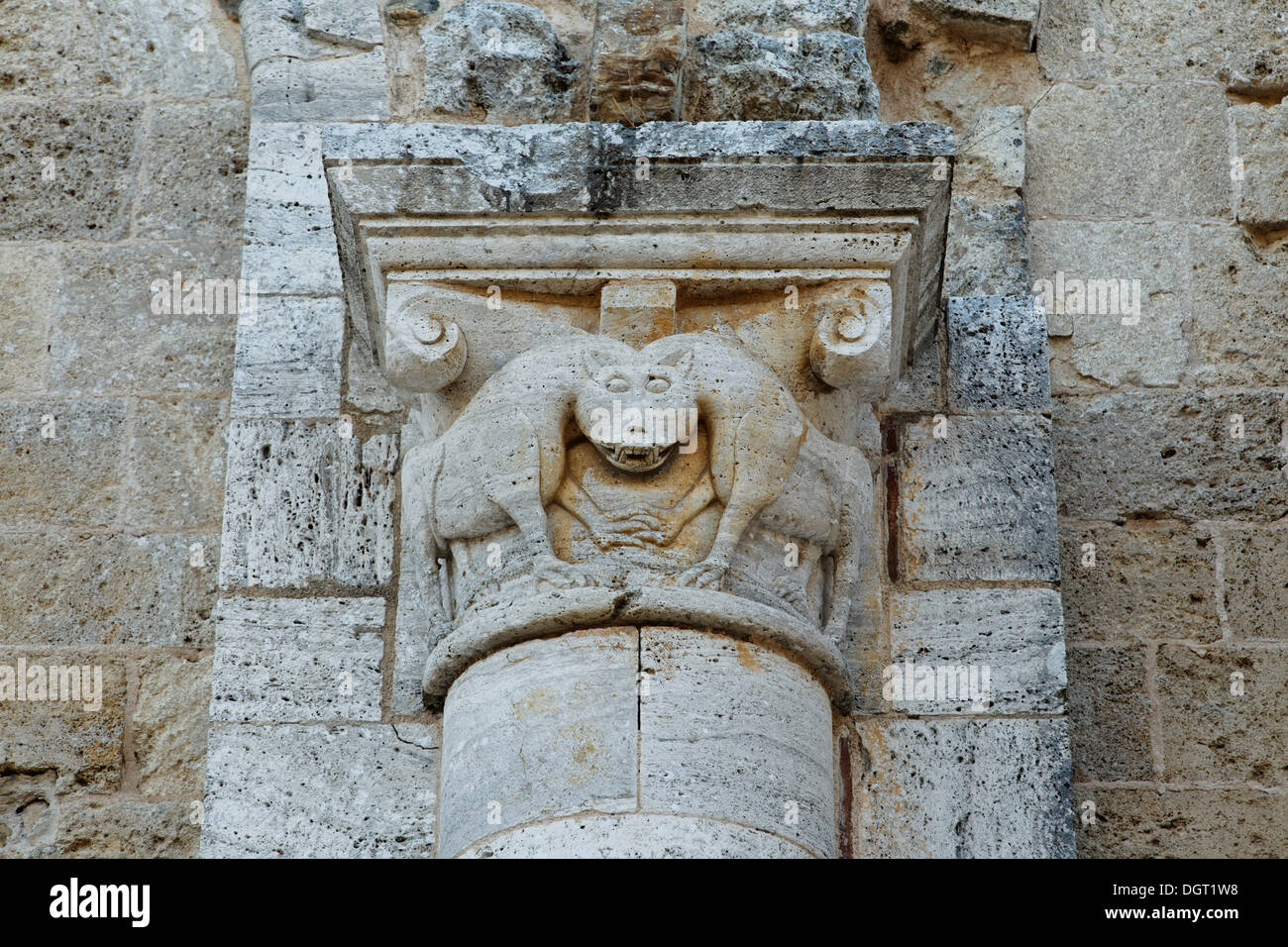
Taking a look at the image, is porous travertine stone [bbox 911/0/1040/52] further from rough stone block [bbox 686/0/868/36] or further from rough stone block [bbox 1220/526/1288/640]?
rough stone block [bbox 1220/526/1288/640]

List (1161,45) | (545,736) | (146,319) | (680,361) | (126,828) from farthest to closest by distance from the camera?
(1161,45) < (146,319) < (126,828) < (680,361) < (545,736)

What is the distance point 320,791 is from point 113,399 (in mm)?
1076

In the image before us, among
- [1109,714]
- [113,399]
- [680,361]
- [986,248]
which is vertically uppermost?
[986,248]

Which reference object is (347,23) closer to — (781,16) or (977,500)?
(781,16)

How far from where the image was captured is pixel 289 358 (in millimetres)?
4055

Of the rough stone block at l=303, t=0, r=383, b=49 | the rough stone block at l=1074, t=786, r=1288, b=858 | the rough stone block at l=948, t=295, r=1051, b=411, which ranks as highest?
the rough stone block at l=303, t=0, r=383, b=49

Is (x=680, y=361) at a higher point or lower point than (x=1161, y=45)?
lower

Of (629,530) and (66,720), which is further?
(66,720)

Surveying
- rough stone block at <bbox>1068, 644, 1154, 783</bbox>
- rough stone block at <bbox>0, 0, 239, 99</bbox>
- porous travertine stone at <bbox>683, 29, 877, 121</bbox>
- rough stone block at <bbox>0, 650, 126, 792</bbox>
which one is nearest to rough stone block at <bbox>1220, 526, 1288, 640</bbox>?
rough stone block at <bbox>1068, 644, 1154, 783</bbox>

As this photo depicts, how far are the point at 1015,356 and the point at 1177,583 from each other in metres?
0.55

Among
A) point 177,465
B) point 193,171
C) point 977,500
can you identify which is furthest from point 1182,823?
point 193,171

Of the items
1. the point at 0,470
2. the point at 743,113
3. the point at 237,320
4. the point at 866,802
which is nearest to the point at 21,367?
the point at 0,470

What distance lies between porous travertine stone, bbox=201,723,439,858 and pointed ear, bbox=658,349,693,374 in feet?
2.57

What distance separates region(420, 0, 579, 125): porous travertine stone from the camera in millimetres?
3947
